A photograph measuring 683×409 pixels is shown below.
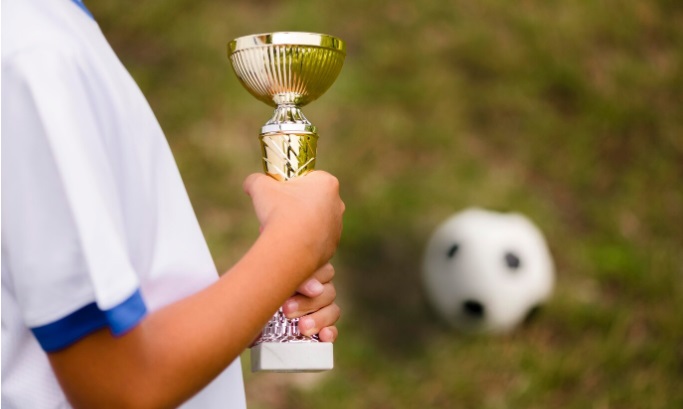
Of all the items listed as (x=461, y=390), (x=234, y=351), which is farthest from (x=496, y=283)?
(x=234, y=351)

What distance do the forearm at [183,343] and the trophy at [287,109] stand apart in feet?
0.69

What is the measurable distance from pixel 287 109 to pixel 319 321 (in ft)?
0.97

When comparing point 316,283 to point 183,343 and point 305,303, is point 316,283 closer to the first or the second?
point 305,303

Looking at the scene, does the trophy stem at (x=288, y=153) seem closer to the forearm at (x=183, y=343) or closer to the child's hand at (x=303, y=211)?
the child's hand at (x=303, y=211)

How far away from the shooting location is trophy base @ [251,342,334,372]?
113 centimetres

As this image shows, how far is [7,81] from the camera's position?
796 millimetres

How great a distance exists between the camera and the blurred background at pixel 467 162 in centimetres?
267

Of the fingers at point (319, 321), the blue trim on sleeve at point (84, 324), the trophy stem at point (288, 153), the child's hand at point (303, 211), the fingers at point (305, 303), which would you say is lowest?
the fingers at point (319, 321)

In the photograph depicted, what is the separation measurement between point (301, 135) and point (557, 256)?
1.93 m

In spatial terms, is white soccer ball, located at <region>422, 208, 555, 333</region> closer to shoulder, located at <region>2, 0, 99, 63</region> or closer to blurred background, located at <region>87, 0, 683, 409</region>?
blurred background, located at <region>87, 0, 683, 409</region>

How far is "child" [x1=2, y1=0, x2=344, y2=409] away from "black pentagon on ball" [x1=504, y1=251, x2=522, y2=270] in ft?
5.93

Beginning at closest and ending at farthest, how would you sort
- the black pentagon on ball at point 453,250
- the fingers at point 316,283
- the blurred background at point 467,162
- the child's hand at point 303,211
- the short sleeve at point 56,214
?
the short sleeve at point 56,214
the child's hand at point 303,211
the fingers at point 316,283
the blurred background at point 467,162
the black pentagon on ball at point 453,250

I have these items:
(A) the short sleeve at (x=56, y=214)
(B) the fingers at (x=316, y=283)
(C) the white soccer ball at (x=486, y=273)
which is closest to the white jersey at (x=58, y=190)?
(A) the short sleeve at (x=56, y=214)

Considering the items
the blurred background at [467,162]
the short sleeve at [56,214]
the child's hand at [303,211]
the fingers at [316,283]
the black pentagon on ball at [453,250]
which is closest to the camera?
the short sleeve at [56,214]
